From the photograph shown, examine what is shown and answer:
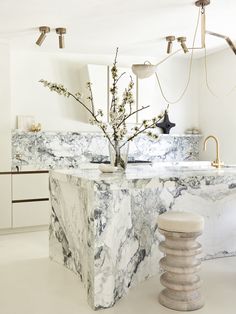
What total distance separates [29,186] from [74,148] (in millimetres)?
870

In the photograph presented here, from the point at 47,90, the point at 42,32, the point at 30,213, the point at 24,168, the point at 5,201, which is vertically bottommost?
the point at 30,213

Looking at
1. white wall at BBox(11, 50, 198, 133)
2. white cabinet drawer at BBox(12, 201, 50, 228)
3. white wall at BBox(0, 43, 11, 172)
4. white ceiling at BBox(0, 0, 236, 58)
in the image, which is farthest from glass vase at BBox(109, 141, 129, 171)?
white wall at BBox(11, 50, 198, 133)

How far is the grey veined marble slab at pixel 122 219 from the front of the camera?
7.35ft

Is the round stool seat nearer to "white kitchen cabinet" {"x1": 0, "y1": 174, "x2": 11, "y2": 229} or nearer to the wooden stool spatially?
the wooden stool

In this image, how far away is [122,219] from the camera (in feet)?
7.79

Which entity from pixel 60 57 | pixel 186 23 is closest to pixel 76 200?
pixel 186 23

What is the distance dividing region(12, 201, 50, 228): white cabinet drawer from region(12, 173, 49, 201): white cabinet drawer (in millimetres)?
99

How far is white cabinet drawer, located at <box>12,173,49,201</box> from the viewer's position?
4.39 m

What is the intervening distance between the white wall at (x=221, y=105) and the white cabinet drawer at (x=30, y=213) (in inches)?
103

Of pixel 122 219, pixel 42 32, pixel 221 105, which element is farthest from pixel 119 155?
pixel 221 105

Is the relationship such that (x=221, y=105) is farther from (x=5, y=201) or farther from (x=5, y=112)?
(x=5, y=201)

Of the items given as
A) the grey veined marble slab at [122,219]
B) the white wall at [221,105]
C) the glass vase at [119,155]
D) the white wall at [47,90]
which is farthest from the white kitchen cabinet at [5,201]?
the white wall at [221,105]

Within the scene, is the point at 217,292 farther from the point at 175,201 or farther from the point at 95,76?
the point at 95,76

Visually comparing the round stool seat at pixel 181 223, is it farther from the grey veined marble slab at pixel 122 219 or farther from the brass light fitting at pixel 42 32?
the brass light fitting at pixel 42 32
